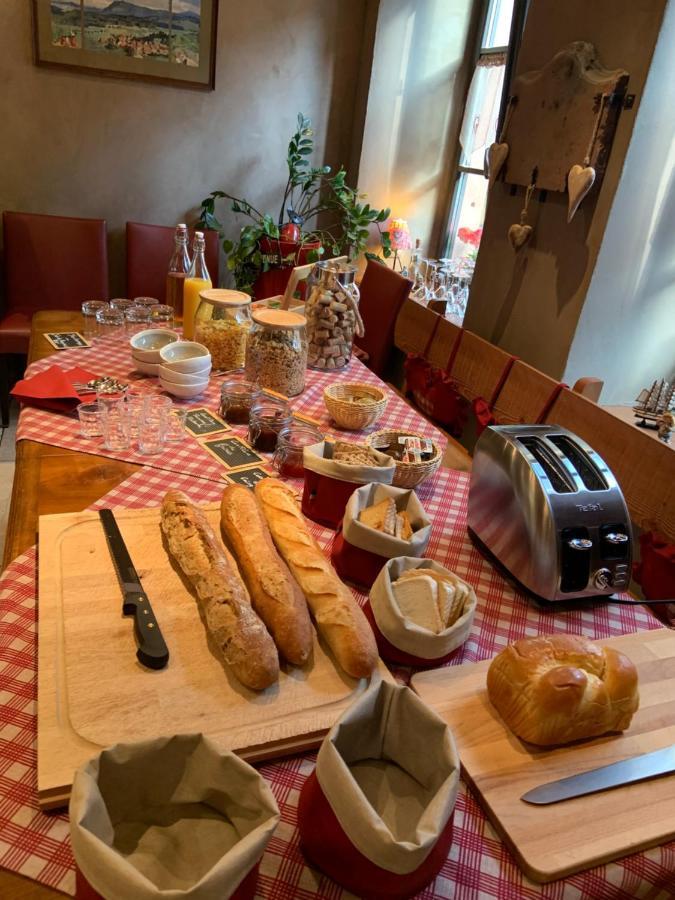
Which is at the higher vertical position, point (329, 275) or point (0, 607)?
point (329, 275)

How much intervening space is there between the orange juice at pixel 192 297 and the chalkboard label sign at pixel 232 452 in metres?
0.58

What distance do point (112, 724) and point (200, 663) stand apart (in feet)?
0.40

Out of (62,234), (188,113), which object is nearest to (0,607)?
(62,234)

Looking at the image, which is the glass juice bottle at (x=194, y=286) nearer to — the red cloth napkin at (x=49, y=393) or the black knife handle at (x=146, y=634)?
the red cloth napkin at (x=49, y=393)

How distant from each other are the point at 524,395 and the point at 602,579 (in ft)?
3.01

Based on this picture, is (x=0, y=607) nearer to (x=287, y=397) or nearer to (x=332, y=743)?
(x=332, y=743)

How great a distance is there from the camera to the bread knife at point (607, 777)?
2.18 feet

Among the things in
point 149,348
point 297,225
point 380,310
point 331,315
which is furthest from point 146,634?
point 297,225

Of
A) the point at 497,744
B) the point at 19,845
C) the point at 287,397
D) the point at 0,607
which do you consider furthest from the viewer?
the point at 287,397

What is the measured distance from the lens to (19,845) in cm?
58

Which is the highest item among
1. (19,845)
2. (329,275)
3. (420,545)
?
(329,275)


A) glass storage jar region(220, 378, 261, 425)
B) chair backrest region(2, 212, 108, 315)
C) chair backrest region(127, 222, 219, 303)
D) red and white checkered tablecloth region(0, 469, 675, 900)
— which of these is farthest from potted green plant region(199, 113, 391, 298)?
red and white checkered tablecloth region(0, 469, 675, 900)

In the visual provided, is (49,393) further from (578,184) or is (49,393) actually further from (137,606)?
(578,184)

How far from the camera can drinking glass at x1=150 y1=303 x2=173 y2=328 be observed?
80.0 inches
